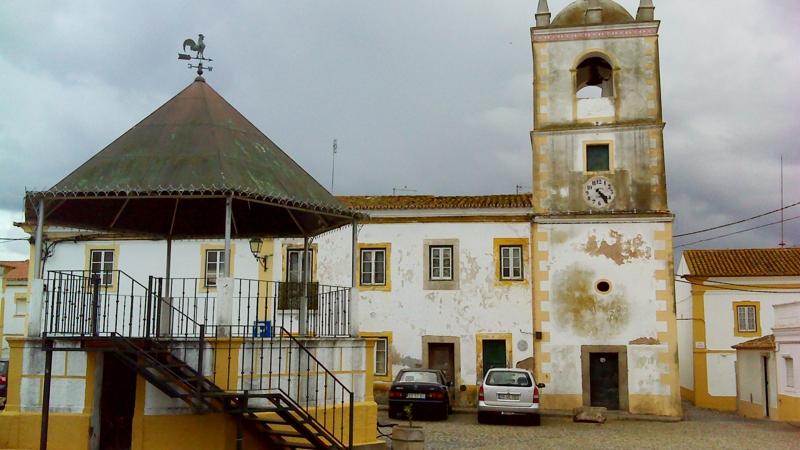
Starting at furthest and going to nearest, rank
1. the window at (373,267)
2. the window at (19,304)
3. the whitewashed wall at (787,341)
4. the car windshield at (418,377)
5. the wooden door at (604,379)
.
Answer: the window at (19,304), the window at (373,267), the wooden door at (604,379), the whitewashed wall at (787,341), the car windshield at (418,377)

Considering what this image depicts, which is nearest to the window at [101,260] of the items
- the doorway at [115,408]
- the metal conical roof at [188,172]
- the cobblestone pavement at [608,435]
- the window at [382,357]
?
the window at [382,357]

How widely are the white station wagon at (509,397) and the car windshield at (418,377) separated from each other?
6.01 ft

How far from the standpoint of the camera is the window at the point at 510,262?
26.3 meters

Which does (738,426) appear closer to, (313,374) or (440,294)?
(440,294)

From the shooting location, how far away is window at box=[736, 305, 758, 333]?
33312 mm

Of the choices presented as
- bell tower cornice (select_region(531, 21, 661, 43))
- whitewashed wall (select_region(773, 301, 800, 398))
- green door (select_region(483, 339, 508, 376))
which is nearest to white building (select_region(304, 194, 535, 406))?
green door (select_region(483, 339, 508, 376))

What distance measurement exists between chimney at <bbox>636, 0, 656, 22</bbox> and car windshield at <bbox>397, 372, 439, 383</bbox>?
13.1 meters

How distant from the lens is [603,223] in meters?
25.6

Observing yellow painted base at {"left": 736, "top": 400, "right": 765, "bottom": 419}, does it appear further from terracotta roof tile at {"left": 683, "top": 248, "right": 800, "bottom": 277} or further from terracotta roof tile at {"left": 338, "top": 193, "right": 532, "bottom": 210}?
terracotta roof tile at {"left": 338, "top": 193, "right": 532, "bottom": 210}

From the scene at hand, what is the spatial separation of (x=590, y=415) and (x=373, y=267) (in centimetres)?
825

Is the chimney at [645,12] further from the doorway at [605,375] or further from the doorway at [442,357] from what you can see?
the doorway at [442,357]

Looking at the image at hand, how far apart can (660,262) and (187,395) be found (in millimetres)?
17724

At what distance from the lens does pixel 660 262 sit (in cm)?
2527

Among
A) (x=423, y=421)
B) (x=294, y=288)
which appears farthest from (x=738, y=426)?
(x=294, y=288)
